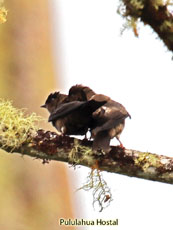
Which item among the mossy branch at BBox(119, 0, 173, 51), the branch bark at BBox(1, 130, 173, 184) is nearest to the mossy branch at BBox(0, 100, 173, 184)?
the branch bark at BBox(1, 130, 173, 184)

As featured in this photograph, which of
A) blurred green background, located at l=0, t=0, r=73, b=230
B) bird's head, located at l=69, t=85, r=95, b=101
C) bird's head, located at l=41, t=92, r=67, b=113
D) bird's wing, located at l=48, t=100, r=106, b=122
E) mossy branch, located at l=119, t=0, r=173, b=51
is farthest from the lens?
blurred green background, located at l=0, t=0, r=73, b=230

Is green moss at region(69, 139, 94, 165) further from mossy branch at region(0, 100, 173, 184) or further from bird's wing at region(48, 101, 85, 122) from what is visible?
bird's wing at region(48, 101, 85, 122)

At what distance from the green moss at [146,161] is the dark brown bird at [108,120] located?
438 mm

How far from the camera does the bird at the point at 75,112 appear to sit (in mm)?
5234

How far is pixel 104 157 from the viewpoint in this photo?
14.9 feet

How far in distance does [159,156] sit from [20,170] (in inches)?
149

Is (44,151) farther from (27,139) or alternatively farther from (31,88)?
(31,88)

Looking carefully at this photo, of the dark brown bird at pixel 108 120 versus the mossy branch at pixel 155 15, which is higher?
the dark brown bird at pixel 108 120

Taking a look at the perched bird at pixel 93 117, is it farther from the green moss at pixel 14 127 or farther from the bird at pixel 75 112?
the green moss at pixel 14 127

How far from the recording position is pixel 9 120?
15.3 ft

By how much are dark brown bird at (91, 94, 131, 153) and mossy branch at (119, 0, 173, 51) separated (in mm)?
1428

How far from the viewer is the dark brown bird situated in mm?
5035

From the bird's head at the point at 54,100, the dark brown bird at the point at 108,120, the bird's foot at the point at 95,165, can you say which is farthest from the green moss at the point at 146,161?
the bird's head at the point at 54,100

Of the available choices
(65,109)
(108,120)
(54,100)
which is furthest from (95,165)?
(54,100)
